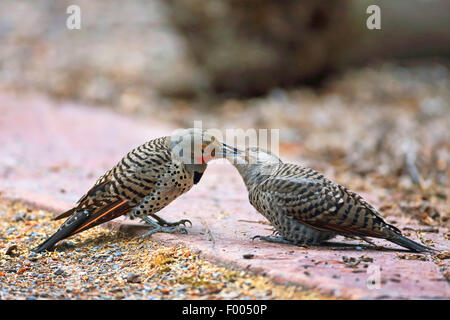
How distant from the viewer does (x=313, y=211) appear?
360 cm

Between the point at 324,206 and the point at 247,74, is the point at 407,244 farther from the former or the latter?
the point at 247,74

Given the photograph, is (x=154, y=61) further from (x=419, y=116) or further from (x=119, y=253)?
(x=119, y=253)

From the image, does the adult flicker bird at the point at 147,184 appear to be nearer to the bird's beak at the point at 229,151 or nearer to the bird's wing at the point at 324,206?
the bird's beak at the point at 229,151

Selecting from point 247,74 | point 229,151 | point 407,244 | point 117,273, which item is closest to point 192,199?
point 229,151

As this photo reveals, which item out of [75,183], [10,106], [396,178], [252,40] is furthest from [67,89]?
[396,178]

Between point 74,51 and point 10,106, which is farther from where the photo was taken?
point 74,51

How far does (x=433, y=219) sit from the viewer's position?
16.7ft

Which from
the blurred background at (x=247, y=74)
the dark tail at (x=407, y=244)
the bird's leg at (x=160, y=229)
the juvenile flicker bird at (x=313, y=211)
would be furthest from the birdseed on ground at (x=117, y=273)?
the blurred background at (x=247, y=74)

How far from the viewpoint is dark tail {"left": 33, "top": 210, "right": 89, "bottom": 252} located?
381 centimetres

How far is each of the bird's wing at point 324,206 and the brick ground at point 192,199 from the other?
166 millimetres

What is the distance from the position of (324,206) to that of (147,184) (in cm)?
120

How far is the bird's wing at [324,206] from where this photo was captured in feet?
11.7

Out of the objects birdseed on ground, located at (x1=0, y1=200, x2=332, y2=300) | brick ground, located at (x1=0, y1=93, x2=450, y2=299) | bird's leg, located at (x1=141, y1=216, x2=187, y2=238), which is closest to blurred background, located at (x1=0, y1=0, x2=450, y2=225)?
brick ground, located at (x1=0, y1=93, x2=450, y2=299)

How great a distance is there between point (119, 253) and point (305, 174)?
1368 millimetres
